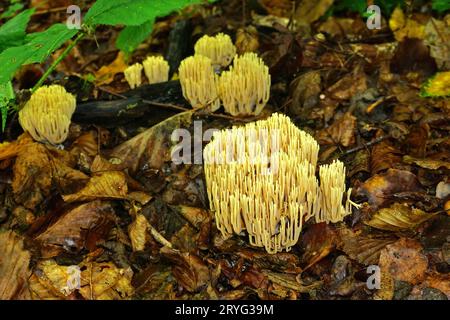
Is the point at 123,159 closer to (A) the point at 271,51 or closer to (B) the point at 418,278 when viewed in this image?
(A) the point at 271,51

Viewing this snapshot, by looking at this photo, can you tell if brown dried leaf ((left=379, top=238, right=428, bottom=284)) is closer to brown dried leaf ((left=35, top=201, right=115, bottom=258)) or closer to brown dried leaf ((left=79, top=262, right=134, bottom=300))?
brown dried leaf ((left=79, top=262, right=134, bottom=300))

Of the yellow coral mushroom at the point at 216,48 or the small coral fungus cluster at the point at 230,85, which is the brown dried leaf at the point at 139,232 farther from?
the yellow coral mushroom at the point at 216,48

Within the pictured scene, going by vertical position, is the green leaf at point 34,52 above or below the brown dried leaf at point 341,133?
above

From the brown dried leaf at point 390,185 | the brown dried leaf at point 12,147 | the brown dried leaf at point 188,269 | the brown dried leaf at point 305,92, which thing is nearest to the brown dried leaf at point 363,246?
the brown dried leaf at point 390,185

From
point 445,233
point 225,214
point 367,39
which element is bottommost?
point 445,233

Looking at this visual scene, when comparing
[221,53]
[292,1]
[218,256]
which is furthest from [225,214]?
[292,1]

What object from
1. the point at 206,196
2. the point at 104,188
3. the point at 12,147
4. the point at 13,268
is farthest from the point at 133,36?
the point at 13,268

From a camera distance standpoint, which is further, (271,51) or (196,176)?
(271,51)

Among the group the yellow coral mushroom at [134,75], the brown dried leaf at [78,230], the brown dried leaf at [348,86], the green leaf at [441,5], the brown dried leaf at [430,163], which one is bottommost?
the brown dried leaf at [78,230]
